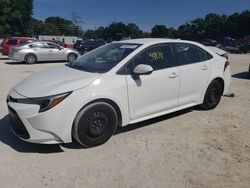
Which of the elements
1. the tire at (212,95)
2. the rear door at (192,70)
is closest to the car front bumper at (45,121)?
the rear door at (192,70)

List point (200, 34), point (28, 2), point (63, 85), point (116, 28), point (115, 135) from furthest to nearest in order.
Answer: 1. point (116, 28)
2. point (200, 34)
3. point (28, 2)
4. point (115, 135)
5. point (63, 85)

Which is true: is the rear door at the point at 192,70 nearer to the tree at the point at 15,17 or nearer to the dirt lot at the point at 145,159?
the dirt lot at the point at 145,159

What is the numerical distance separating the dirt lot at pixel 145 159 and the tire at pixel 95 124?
0.15 m

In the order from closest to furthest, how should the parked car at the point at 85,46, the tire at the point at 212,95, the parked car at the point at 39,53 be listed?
the tire at the point at 212,95
the parked car at the point at 39,53
the parked car at the point at 85,46

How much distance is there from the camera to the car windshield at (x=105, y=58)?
4066 millimetres

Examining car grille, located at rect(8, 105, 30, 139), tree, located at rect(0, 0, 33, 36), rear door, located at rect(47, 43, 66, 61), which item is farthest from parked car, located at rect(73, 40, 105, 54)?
tree, located at rect(0, 0, 33, 36)

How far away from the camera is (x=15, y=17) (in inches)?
2736

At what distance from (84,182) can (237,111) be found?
3.95 meters

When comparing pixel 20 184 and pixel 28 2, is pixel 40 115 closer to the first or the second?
pixel 20 184

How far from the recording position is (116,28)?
111 meters

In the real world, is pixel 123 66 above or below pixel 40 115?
above

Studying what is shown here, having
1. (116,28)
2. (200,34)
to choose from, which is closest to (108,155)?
(200,34)

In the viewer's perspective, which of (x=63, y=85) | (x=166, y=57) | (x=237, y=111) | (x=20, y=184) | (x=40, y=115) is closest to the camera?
(x=20, y=184)

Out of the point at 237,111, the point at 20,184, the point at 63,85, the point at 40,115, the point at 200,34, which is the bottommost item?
the point at 200,34
